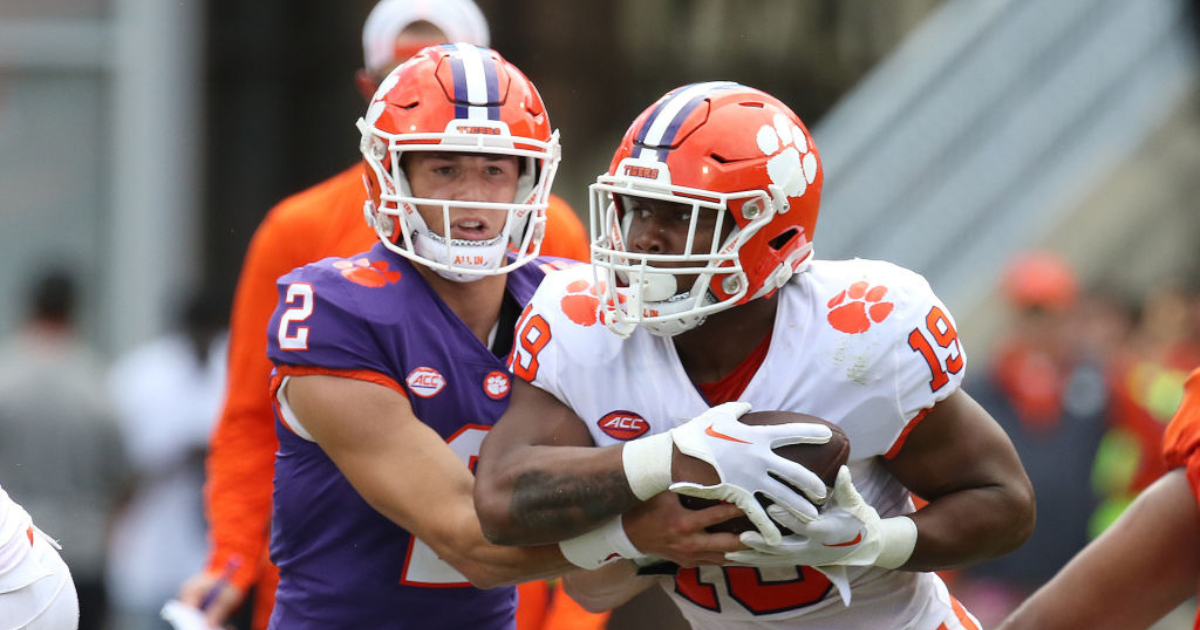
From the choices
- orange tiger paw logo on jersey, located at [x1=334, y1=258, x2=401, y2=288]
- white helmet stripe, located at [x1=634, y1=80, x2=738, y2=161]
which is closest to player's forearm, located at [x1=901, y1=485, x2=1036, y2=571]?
white helmet stripe, located at [x1=634, y1=80, x2=738, y2=161]

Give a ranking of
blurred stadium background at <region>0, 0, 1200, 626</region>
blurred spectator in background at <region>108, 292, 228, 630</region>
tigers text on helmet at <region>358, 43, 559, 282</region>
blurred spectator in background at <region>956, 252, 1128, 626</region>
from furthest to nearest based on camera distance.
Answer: blurred stadium background at <region>0, 0, 1200, 626</region> → blurred spectator in background at <region>956, 252, 1128, 626</region> → blurred spectator in background at <region>108, 292, 228, 630</region> → tigers text on helmet at <region>358, 43, 559, 282</region>

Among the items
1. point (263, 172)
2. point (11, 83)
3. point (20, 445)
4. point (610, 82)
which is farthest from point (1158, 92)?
point (11, 83)

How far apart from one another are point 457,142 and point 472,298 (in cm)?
32

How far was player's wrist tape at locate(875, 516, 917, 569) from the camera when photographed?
9.10ft

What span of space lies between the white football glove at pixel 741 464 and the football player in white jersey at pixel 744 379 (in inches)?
0.4

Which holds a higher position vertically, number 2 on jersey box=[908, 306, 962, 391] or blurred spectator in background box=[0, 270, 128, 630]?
number 2 on jersey box=[908, 306, 962, 391]

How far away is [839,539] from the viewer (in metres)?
2.71

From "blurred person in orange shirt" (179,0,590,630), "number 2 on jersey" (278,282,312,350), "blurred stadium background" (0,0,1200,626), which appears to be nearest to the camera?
"number 2 on jersey" (278,282,312,350)

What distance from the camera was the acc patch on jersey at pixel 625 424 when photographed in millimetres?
2898

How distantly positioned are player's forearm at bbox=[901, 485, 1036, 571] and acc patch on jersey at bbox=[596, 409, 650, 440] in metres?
0.48

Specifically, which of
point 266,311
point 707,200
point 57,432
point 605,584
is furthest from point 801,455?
point 57,432

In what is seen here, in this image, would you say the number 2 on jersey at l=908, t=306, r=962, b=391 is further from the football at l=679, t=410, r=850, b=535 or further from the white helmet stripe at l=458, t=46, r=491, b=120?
the white helmet stripe at l=458, t=46, r=491, b=120

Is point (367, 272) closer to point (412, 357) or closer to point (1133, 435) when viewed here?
point (412, 357)

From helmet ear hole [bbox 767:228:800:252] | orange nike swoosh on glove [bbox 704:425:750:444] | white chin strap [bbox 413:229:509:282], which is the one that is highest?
helmet ear hole [bbox 767:228:800:252]
